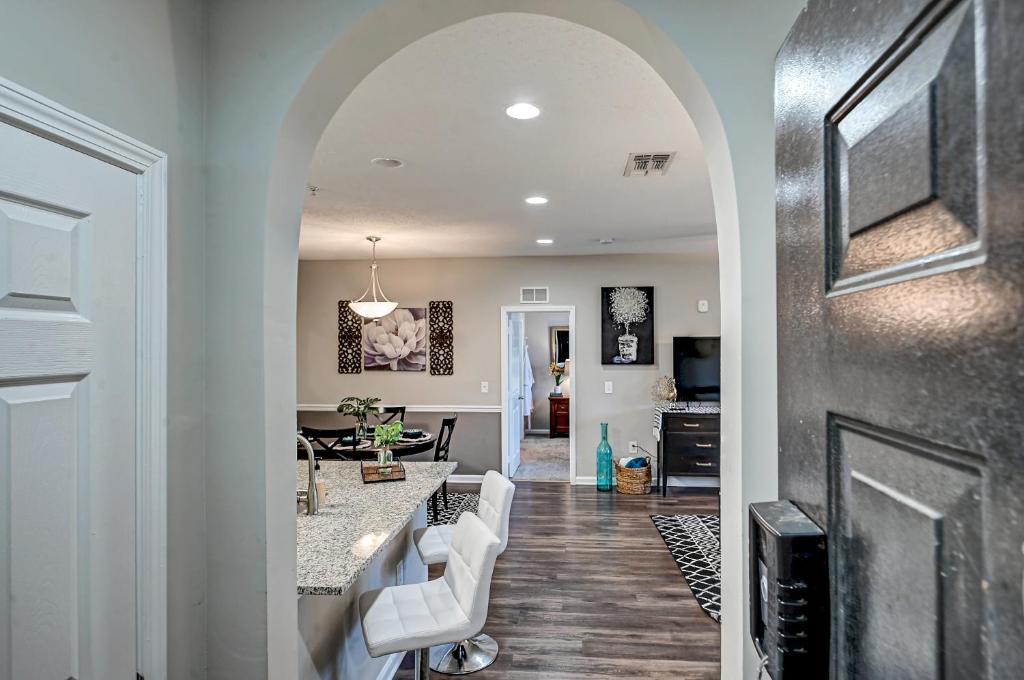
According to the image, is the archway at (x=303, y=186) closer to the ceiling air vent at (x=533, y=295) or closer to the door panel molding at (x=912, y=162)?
the door panel molding at (x=912, y=162)

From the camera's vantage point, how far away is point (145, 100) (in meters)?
1.09

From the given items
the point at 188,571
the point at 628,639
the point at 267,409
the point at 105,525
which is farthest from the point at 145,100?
the point at 628,639

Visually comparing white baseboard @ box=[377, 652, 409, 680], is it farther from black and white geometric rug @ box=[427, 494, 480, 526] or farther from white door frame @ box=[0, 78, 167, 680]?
black and white geometric rug @ box=[427, 494, 480, 526]

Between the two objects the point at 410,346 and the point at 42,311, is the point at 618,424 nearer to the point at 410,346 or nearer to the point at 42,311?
the point at 410,346

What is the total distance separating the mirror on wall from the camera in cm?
1034

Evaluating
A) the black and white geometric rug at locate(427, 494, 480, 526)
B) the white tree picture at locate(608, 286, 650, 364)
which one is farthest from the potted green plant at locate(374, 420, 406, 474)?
the white tree picture at locate(608, 286, 650, 364)

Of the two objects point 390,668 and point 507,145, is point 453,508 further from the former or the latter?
point 507,145

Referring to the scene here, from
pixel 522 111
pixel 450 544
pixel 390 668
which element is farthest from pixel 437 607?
pixel 522 111

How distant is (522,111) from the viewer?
7.95 ft

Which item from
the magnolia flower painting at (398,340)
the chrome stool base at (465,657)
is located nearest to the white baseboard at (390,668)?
the chrome stool base at (465,657)

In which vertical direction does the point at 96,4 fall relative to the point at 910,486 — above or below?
above

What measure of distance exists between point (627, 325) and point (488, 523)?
401 centimetres

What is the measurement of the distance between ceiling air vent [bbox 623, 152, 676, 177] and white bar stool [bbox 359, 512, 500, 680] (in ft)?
6.65

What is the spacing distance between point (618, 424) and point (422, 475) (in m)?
3.53
